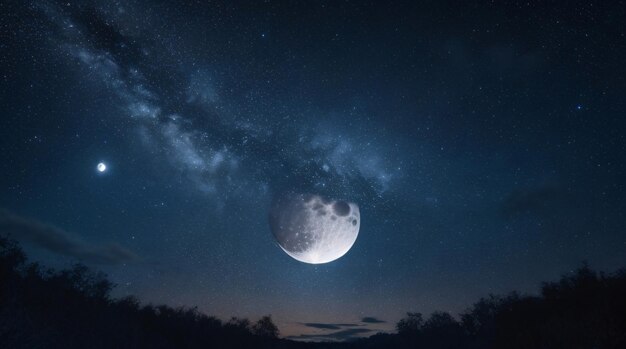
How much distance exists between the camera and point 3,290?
1424 cm

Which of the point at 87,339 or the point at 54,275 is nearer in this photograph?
the point at 87,339

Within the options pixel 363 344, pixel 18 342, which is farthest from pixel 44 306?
pixel 363 344

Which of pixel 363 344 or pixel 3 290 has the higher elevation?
pixel 3 290

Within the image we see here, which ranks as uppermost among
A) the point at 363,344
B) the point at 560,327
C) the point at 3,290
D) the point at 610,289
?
the point at 610,289

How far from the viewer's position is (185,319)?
32.7 m

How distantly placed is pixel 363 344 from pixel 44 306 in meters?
50.8

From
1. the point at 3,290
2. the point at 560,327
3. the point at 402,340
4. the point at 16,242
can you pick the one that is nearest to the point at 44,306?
the point at 3,290

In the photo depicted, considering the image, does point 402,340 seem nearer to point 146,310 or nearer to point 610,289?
point 610,289

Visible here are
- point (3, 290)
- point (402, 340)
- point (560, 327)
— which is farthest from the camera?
point (402, 340)

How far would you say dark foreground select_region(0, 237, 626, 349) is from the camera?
14922 mm

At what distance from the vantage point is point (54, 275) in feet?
73.7

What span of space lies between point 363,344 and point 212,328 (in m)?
32.7

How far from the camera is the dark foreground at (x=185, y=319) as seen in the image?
14922 millimetres

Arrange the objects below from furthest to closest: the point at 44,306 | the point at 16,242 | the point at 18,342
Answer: the point at 16,242, the point at 44,306, the point at 18,342
